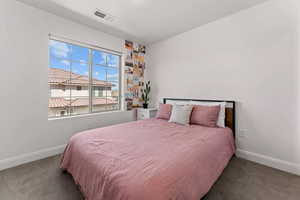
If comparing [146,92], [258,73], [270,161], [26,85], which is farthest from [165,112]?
[26,85]

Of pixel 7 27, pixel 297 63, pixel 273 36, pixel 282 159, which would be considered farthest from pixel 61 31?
pixel 282 159

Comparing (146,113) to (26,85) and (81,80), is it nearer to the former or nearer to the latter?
(81,80)

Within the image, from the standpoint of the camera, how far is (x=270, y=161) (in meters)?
2.04

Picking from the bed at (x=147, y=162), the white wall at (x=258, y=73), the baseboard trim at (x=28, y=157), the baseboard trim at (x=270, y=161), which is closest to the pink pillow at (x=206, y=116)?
the bed at (x=147, y=162)

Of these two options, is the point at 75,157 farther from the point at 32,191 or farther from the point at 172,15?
the point at 172,15

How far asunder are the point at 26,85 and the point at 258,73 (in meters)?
3.61

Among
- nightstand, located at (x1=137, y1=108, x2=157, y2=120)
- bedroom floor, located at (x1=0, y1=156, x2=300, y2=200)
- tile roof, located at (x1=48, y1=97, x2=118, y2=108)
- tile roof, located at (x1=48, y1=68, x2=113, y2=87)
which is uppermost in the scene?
tile roof, located at (x1=48, y1=68, x2=113, y2=87)

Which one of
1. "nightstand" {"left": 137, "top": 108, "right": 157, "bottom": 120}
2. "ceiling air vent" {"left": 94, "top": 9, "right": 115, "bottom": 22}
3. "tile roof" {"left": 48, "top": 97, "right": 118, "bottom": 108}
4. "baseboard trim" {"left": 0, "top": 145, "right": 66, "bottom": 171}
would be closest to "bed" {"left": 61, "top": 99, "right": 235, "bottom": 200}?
"baseboard trim" {"left": 0, "top": 145, "right": 66, "bottom": 171}

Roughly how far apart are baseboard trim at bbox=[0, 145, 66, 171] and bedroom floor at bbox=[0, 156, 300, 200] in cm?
10

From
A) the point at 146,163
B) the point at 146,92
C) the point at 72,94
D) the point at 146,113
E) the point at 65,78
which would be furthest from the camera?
the point at 146,92

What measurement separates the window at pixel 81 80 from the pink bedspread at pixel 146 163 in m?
1.28

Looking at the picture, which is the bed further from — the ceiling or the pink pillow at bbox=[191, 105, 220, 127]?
the ceiling

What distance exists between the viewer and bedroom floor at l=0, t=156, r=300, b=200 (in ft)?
4.81

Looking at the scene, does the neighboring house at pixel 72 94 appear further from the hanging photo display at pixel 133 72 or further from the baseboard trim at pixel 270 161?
the baseboard trim at pixel 270 161
